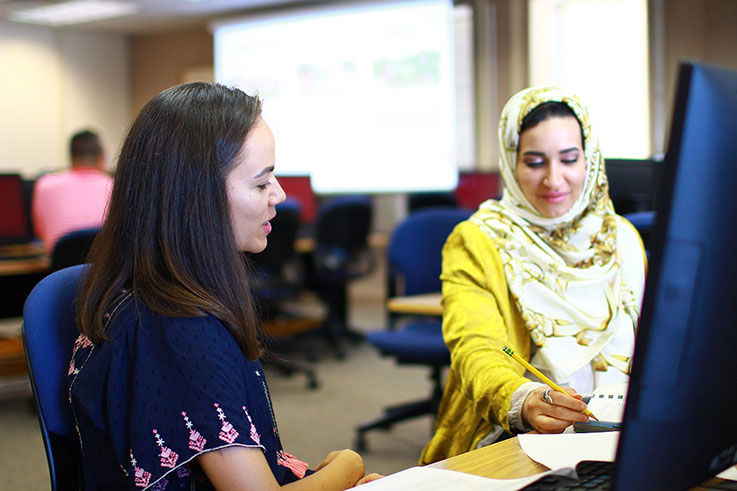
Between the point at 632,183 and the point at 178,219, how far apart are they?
57.6 inches

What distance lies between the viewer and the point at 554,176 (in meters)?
1.53

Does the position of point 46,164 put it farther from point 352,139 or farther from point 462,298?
point 462,298

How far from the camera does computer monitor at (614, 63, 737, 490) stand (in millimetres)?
532

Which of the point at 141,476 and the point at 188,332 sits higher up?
the point at 188,332

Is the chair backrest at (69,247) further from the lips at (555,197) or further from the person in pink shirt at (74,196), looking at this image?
the lips at (555,197)

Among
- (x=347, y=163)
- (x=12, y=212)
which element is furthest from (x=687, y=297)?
(x=347, y=163)

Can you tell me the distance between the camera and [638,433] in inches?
21.5

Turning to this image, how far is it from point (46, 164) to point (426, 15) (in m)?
4.65

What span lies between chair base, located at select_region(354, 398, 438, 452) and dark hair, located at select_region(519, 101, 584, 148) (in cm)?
184

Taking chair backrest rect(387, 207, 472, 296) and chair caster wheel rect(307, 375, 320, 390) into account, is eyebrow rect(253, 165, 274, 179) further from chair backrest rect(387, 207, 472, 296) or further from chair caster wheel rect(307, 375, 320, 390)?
chair caster wheel rect(307, 375, 320, 390)

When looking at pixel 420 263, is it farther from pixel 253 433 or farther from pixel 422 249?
pixel 253 433

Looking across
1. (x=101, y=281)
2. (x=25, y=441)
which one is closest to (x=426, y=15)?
(x=25, y=441)

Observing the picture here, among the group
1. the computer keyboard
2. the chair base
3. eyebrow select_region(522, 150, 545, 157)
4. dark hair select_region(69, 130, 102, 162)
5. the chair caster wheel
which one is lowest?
the chair caster wheel

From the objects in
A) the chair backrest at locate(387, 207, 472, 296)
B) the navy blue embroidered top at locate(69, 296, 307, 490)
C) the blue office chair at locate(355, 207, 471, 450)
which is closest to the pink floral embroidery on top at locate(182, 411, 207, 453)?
the navy blue embroidered top at locate(69, 296, 307, 490)
